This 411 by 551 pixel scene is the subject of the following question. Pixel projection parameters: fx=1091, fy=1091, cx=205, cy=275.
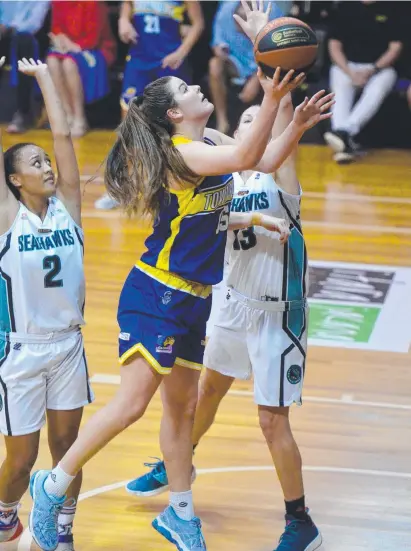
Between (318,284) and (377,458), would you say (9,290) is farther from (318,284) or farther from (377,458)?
(318,284)

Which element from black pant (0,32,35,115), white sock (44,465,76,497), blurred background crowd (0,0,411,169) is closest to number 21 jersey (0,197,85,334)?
white sock (44,465,76,497)

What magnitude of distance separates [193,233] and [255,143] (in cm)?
51

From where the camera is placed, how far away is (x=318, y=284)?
26.2ft

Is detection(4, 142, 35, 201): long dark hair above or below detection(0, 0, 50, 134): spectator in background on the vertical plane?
above

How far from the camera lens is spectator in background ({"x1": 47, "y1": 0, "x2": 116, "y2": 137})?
12000mm

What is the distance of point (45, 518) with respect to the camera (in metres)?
4.15

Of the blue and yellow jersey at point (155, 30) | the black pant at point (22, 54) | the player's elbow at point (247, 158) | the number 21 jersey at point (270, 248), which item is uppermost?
the player's elbow at point (247, 158)

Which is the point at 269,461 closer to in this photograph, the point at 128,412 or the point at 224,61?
the point at 128,412

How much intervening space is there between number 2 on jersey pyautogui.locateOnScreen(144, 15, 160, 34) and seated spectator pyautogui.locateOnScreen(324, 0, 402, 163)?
6.87ft

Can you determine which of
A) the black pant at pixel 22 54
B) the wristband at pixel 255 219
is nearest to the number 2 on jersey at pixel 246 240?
the wristband at pixel 255 219

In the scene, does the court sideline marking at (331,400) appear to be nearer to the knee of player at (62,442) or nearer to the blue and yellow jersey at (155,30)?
the knee of player at (62,442)

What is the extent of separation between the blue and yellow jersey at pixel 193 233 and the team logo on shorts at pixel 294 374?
1.78 ft

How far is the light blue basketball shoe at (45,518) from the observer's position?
13.6 feet

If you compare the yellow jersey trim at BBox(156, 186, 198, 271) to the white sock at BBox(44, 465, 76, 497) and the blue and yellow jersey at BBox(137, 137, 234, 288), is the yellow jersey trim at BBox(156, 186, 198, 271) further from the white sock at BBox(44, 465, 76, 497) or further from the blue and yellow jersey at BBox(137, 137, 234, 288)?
the white sock at BBox(44, 465, 76, 497)
